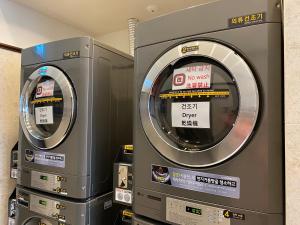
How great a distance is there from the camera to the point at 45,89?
4.95 feet

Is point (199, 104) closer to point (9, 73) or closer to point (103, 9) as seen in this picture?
point (103, 9)

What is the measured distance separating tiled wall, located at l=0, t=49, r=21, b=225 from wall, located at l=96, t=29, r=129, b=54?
92cm

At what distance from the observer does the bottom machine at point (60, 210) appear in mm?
1311

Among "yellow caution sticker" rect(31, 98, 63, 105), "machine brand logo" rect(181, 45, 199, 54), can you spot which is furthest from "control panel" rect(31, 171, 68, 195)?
"machine brand logo" rect(181, 45, 199, 54)

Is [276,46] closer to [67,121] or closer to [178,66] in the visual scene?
[178,66]

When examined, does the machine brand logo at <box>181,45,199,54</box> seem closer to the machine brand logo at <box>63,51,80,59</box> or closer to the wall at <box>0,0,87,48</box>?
the machine brand logo at <box>63,51,80,59</box>

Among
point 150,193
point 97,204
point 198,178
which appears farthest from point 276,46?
point 97,204

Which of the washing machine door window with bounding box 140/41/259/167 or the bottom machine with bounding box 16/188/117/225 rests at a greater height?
the washing machine door window with bounding box 140/41/259/167

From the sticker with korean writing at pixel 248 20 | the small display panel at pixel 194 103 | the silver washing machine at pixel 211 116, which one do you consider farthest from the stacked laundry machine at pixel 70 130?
the sticker with korean writing at pixel 248 20

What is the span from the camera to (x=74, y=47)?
1370 mm

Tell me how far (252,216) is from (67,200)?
96 centimetres

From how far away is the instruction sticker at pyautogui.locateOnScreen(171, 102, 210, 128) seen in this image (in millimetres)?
946

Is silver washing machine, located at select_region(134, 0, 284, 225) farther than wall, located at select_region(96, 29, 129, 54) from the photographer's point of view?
No
